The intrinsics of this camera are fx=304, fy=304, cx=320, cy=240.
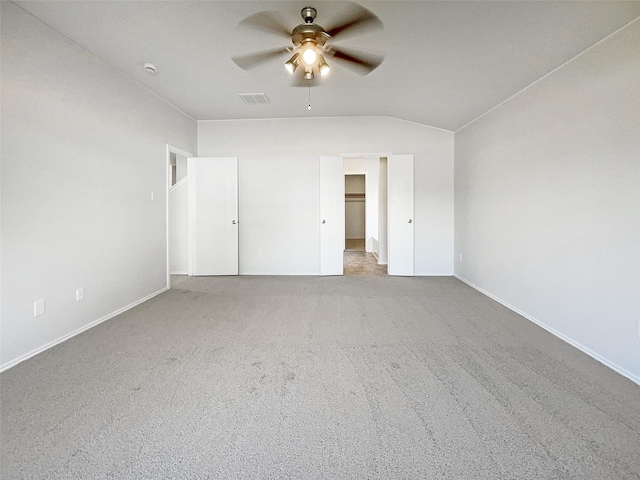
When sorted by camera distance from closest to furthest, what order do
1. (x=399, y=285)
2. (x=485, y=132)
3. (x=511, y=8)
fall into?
(x=511, y=8), (x=485, y=132), (x=399, y=285)

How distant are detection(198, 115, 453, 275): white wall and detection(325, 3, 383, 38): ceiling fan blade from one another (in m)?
3.08

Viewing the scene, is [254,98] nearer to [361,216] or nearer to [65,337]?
[65,337]

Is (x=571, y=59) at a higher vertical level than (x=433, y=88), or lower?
lower

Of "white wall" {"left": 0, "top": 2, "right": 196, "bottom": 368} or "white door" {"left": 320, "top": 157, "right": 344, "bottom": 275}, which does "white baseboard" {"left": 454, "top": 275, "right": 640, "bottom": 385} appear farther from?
"white wall" {"left": 0, "top": 2, "right": 196, "bottom": 368}

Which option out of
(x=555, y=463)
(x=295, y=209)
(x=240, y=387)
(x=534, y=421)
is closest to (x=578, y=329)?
(x=534, y=421)

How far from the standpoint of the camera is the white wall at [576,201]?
212 centimetres

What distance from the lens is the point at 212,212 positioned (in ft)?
17.3

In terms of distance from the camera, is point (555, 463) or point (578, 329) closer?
point (555, 463)

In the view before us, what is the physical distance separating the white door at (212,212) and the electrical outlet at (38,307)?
282 cm

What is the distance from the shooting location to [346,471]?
4.33 feet

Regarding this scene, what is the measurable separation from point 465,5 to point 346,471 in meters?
2.92

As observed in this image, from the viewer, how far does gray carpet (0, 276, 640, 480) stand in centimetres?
136

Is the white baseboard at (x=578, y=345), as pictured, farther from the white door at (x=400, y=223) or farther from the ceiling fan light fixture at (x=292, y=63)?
the ceiling fan light fixture at (x=292, y=63)

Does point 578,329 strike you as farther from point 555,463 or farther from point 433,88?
point 433,88
